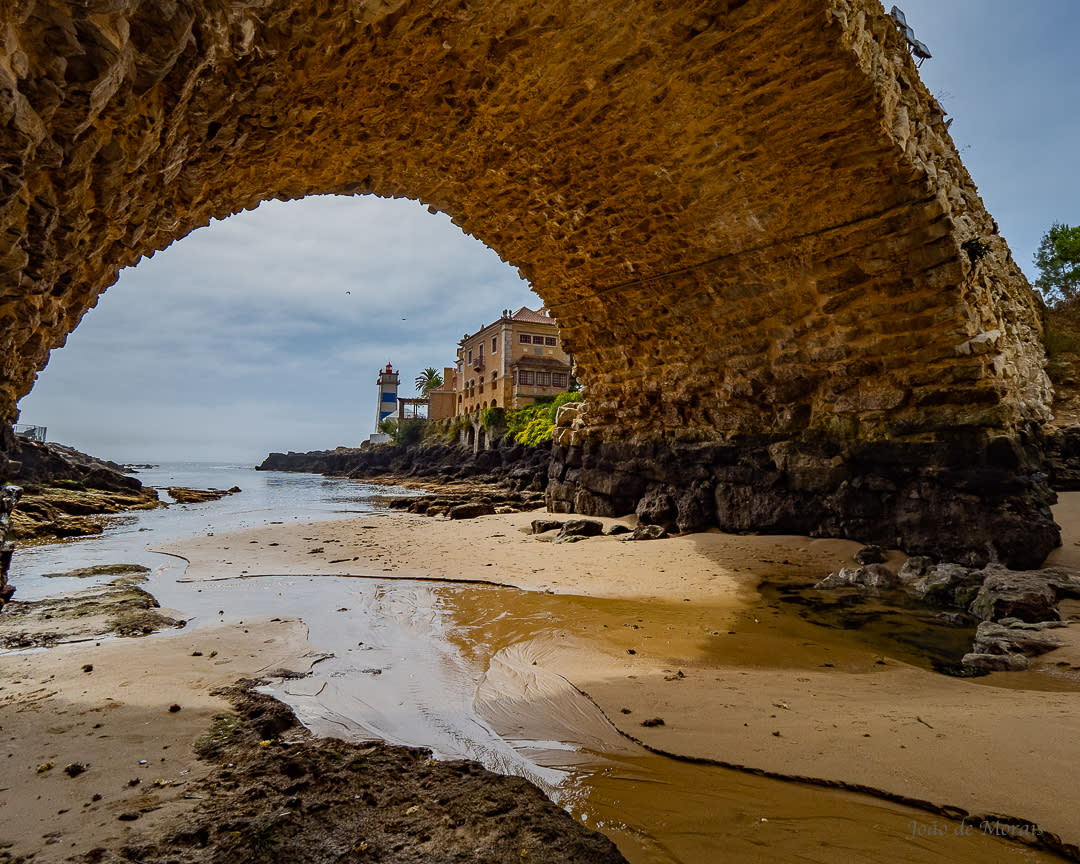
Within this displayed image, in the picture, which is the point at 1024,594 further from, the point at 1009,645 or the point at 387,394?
the point at 387,394

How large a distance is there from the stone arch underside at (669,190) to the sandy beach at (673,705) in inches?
83.8

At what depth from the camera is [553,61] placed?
605 centimetres

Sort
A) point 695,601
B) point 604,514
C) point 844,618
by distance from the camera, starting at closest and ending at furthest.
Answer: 1. point 844,618
2. point 695,601
3. point 604,514

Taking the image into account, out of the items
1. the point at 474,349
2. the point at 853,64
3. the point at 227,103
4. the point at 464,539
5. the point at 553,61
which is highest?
the point at 474,349

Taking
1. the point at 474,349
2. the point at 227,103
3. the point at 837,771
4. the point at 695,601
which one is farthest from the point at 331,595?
the point at 474,349

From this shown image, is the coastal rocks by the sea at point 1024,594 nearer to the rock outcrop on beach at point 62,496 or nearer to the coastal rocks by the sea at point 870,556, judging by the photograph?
the coastal rocks by the sea at point 870,556

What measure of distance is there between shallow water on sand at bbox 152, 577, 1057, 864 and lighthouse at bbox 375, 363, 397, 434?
247 ft

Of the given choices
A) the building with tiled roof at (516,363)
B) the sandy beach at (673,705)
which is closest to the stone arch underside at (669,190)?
the sandy beach at (673,705)

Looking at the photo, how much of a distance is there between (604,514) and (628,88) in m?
8.04

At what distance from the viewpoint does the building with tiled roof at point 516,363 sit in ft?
127

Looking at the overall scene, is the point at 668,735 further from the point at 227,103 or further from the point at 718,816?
the point at 227,103

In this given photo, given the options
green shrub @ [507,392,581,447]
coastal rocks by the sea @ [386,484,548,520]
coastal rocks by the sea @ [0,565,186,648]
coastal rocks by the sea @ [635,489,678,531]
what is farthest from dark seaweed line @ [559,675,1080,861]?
green shrub @ [507,392,581,447]

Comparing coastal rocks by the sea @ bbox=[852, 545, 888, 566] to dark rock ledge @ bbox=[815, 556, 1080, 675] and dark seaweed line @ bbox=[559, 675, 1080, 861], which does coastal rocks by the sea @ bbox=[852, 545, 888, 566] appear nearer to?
dark rock ledge @ bbox=[815, 556, 1080, 675]

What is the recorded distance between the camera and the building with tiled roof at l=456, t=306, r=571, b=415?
3862 cm
